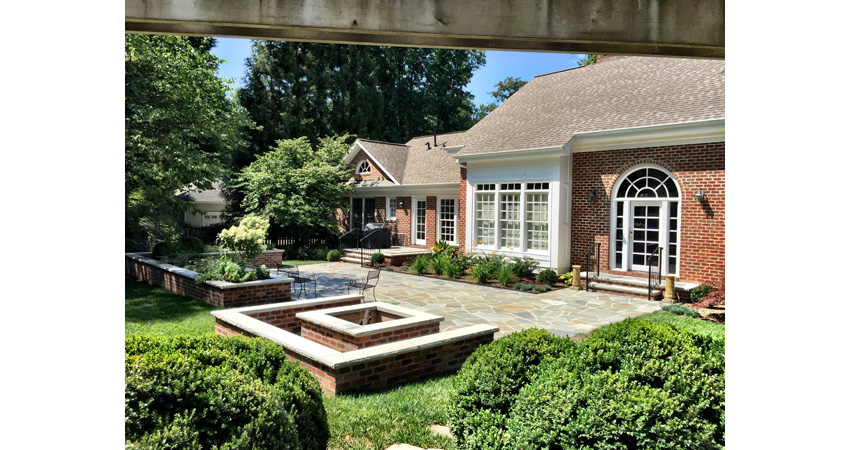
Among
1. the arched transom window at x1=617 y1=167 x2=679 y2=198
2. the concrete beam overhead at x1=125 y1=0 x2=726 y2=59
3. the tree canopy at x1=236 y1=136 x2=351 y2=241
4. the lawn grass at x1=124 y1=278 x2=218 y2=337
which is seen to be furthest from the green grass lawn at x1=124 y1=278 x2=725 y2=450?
the tree canopy at x1=236 y1=136 x2=351 y2=241

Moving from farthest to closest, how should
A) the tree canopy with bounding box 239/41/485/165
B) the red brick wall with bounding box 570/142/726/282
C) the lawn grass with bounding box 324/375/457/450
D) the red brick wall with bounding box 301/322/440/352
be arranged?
the tree canopy with bounding box 239/41/485/165 → the red brick wall with bounding box 570/142/726/282 → the red brick wall with bounding box 301/322/440/352 → the lawn grass with bounding box 324/375/457/450

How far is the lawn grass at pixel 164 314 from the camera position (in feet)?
26.8

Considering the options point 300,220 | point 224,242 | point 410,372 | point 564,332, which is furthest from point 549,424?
point 300,220

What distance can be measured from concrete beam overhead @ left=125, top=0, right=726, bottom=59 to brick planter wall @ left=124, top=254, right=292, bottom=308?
7309 millimetres

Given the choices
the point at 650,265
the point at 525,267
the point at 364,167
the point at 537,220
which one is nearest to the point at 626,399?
the point at 650,265

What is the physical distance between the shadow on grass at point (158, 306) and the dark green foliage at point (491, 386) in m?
6.70

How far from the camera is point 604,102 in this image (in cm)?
1508

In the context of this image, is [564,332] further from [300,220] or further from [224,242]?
[300,220]

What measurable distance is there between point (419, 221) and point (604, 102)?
9028mm

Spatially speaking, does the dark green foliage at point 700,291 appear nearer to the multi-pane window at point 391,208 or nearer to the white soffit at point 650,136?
the white soffit at point 650,136

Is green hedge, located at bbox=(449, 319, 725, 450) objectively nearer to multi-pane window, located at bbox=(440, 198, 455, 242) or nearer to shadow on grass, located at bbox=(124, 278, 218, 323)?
shadow on grass, located at bbox=(124, 278, 218, 323)

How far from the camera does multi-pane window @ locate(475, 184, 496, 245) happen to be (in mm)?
16125

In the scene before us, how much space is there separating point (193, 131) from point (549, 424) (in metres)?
14.1

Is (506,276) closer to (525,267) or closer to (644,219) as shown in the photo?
(525,267)
